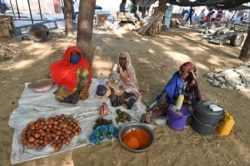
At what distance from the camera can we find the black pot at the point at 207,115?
2.65m

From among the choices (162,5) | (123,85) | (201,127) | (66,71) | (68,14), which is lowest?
(201,127)

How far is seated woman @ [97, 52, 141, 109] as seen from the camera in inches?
133

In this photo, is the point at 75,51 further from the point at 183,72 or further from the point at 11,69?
the point at 11,69

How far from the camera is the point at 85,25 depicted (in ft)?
12.7

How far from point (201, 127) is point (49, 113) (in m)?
2.38

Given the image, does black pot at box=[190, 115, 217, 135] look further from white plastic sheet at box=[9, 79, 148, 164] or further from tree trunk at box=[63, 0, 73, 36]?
tree trunk at box=[63, 0, 73, 36]

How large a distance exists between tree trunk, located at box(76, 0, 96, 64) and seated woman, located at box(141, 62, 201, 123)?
1.95 m

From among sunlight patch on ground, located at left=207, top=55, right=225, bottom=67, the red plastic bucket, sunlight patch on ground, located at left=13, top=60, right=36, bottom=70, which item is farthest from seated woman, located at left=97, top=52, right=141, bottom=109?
sunlight patch on ground, located at left=207, top=55, right=225, bottom=67

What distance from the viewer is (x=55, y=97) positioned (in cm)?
345

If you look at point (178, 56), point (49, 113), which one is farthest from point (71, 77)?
point (178, 56)

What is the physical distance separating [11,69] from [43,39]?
2537 mm

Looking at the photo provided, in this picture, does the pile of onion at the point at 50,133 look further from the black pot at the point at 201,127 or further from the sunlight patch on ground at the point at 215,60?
the sunlight patch on ground at the point at 215,60

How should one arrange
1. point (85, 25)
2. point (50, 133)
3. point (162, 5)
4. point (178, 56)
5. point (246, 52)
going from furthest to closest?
point (162, 5)
point (178, 56)
point (246, 52)
point (85, 25)
point (50, 133)

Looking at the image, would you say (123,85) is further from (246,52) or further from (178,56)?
(246,52)
